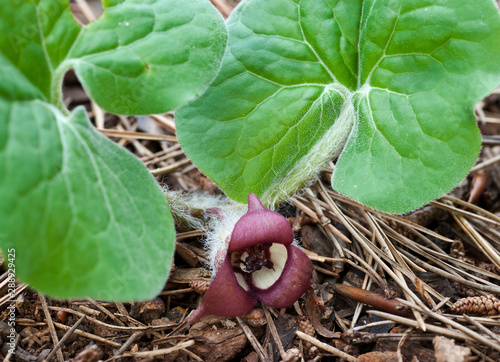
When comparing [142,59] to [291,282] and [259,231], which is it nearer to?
[259,231]

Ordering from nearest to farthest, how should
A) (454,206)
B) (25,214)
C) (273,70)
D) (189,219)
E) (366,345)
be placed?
1. (25,214)
2. (366,345)
3. (273,70)
4. (189,219)
5. (454,206)

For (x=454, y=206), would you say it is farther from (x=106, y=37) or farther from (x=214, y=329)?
(x=106, y=37)

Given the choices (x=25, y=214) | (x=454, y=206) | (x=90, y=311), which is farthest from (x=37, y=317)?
(x=454, y=206)

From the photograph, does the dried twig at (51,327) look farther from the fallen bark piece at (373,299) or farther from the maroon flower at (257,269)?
the fallen bark piece at (373,299)

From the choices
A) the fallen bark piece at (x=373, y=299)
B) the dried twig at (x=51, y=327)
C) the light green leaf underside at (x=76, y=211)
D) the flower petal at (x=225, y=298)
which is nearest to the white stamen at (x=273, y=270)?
the flower petal at (x=225, y=298)

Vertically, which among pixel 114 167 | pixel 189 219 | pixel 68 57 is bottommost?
pixel 189 219

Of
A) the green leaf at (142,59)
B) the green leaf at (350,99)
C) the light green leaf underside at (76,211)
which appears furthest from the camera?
the green leaf at (350,99)

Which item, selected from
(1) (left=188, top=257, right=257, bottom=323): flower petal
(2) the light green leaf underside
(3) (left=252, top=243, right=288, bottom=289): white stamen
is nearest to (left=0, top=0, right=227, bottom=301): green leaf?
(2) the light green leaf underside
